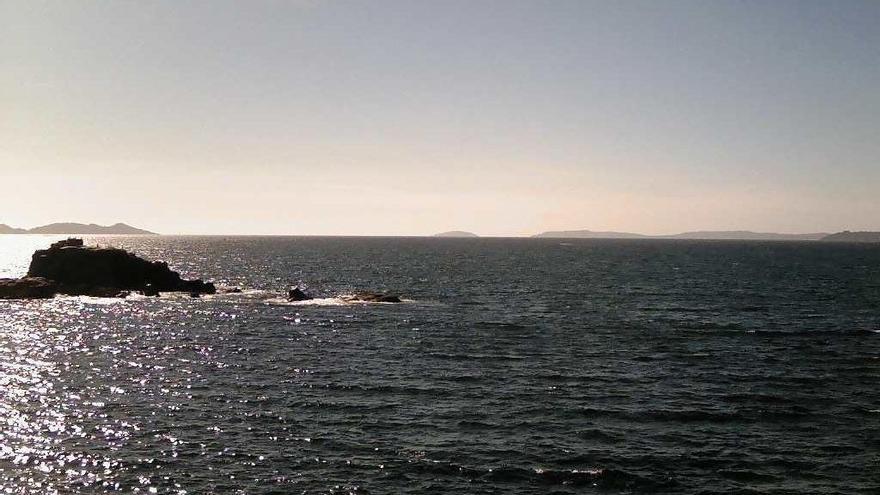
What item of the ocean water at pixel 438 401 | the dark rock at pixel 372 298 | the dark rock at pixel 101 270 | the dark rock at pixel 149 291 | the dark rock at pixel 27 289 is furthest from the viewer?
the dark rock at pixel 101 270

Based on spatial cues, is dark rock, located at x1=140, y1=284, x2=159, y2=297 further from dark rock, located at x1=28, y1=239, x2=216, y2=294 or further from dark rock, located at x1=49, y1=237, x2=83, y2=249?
dark rock, located at x1=49, y1=237, x2=83, y2=249

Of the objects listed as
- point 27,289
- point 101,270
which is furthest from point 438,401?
point 101,270

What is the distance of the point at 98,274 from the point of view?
10238 cm

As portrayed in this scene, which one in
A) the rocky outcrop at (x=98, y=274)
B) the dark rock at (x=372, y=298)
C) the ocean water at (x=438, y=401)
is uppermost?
the rocky outcrop at (x=98, y=274)

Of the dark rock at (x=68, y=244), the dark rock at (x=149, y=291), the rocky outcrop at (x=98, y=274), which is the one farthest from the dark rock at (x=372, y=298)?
the dark rock at (x=68, y=244)

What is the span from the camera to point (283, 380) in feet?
147

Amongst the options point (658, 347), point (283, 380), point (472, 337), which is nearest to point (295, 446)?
point (283, 380)

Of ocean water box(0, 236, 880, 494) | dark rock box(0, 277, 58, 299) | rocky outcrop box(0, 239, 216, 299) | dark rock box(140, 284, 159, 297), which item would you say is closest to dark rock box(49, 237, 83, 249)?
rocky outcrop box(0, 239, 216, 299)

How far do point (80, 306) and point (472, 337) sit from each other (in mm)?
56380

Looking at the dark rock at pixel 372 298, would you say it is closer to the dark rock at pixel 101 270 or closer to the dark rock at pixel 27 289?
the dark rock at pixel 101 270

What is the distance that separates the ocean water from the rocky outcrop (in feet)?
57.4

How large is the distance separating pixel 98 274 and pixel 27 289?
10.3 metres

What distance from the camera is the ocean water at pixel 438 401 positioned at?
1113 inches

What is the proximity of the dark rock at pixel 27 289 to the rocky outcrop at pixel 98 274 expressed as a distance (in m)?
0.41
